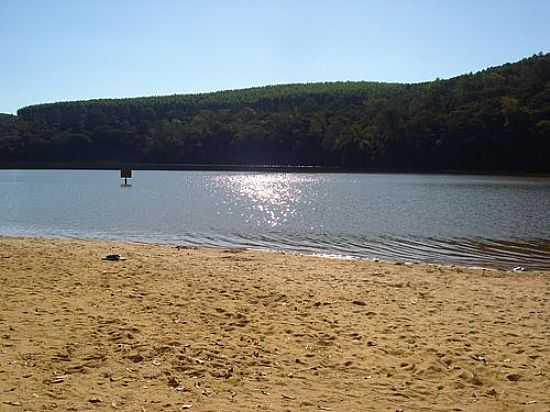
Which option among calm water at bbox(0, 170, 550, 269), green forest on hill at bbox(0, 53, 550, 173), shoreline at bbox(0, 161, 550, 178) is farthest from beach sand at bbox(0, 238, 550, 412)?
shoreline at bbox(0, 161, 550, 178)

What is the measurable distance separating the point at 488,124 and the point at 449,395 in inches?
3677

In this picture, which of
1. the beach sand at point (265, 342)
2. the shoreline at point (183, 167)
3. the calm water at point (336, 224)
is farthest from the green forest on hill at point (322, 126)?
the beach sand at point (265, 342)

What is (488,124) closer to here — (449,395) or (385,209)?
(385,209)

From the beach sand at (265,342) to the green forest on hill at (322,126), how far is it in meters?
82.4

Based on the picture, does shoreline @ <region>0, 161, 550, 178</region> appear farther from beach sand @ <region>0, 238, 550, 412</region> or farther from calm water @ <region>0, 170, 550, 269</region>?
beach sand @ <region>0, 238, 550, 412</region>

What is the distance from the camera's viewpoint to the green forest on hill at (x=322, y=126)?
91.8 m

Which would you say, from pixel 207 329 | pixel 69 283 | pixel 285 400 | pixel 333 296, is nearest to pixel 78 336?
pixel 207 329

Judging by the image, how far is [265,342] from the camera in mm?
7348

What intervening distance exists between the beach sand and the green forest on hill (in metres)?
82.4

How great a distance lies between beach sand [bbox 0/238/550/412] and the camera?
5.54 m

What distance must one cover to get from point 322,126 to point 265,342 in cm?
11697

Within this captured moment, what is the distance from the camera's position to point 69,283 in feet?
35.6

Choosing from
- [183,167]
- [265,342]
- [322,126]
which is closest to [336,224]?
[265,342]

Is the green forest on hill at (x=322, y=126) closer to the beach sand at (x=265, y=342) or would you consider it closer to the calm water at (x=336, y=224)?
the calm water at (x=336, y=224)
